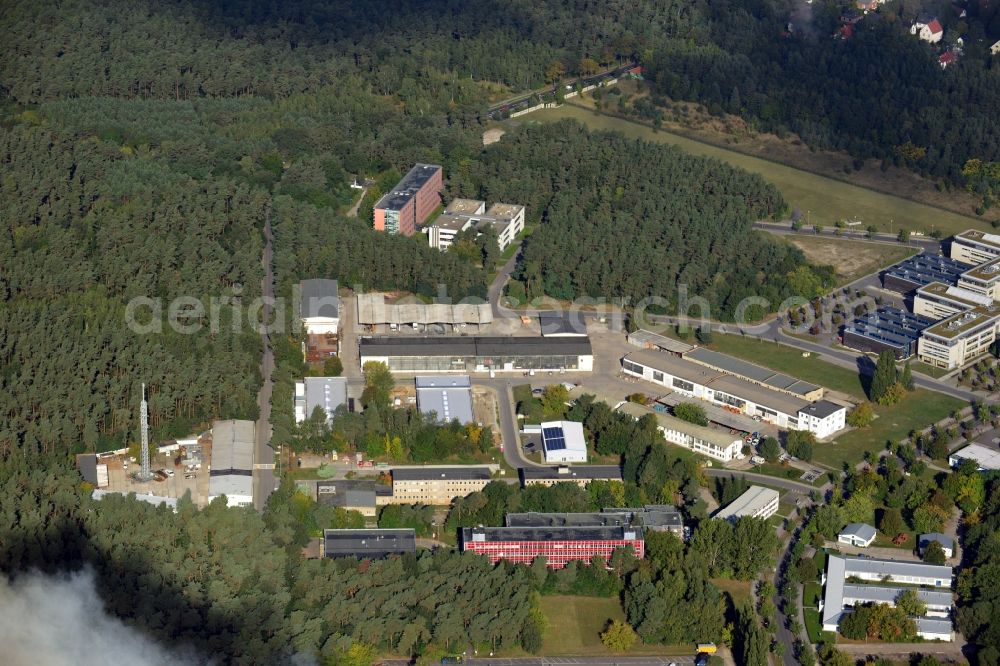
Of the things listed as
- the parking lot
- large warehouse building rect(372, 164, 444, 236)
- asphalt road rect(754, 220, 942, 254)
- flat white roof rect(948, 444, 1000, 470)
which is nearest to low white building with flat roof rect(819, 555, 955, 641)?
flat white roof rect(948, 444, 1000, 470)

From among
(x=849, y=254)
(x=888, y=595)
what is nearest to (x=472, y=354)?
(x=888, y=595)

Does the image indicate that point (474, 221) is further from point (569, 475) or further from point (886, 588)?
point (886, 588)

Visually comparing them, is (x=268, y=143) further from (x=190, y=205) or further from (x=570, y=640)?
(x=570, y=640)

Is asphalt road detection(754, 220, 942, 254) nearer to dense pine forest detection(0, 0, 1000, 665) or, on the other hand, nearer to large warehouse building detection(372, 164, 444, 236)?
dense pine forest detection(0, 0, 1000, 665)

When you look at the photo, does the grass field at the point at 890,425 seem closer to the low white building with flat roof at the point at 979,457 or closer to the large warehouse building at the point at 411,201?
the low white building with flat roof at the point at 979,457

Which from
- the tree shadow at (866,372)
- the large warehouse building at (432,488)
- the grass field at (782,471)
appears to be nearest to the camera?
the large warehouse building at (432,488)

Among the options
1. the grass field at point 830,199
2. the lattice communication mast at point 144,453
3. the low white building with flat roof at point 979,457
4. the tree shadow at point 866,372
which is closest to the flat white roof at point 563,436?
the tree shadow at point 866,372

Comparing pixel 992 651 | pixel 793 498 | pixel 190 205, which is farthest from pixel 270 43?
pixel 992 651
